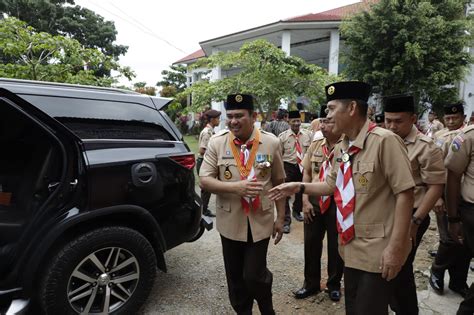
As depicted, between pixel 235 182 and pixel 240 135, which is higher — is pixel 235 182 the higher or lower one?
the lower one

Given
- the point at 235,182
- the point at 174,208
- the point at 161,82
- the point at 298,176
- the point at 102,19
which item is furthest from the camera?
the point at 161,82

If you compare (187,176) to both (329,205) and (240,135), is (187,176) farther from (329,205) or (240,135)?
(329,205)

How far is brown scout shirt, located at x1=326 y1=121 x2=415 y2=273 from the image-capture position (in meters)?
1.73

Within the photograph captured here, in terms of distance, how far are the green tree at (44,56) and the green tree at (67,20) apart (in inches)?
344

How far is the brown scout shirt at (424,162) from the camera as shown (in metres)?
2.44

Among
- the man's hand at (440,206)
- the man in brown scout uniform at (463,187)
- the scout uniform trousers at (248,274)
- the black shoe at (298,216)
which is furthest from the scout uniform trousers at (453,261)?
the black shoe at (298,216)

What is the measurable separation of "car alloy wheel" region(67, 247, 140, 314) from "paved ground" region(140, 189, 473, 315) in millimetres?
376

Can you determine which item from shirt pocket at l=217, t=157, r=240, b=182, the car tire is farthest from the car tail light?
the car tire

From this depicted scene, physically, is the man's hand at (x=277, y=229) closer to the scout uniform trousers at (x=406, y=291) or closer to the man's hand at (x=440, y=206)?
the scout uniform trousers at (x=406, y=291)

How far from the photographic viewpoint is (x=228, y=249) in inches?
98.0

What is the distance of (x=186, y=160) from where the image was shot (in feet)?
9.93

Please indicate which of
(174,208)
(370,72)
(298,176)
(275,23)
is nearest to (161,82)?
(275,23)

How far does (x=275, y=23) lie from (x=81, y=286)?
47.1 ft

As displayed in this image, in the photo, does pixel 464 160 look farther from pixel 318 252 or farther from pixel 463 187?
pixel 318 252
